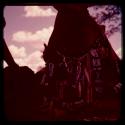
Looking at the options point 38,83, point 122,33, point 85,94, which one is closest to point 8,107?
point 38,83

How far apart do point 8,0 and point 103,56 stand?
1060 millimetres

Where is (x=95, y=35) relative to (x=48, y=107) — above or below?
above

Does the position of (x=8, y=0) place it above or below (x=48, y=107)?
above

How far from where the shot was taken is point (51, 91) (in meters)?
3.06

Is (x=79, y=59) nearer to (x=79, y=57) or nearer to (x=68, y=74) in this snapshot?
(x=79, y=57)

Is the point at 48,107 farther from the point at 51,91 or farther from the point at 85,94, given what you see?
the point at 85,94

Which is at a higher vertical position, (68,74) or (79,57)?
(79,57)

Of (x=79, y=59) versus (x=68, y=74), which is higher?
(x=79, y=59)

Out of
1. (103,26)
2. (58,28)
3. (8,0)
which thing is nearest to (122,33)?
(103,26)

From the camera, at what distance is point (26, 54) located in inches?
121

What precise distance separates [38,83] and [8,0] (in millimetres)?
846

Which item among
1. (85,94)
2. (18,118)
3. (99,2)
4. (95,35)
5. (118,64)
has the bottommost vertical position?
(18,118)

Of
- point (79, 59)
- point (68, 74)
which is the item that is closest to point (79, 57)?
point (79, 59)

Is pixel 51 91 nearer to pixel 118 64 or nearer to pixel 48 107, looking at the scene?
pixel 48 107
